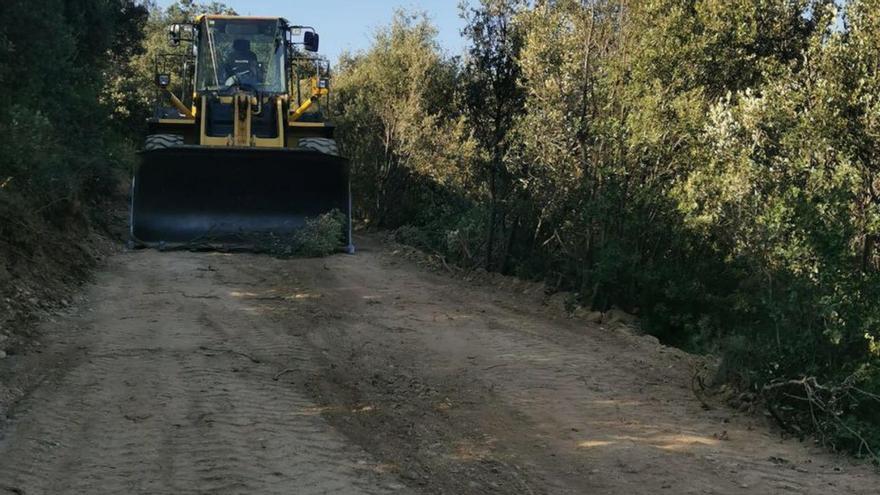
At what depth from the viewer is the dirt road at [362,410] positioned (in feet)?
15.7

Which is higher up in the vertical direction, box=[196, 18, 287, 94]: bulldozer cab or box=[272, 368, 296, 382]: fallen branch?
box=[196, 18, 287, 94]: bulldozer cab

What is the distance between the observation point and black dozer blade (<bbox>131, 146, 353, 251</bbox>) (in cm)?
1356

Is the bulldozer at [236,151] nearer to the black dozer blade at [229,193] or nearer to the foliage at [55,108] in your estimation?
the black dozer blade at [229,193]

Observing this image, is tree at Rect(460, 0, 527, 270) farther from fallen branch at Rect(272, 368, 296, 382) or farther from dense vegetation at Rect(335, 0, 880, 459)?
fallen branch at Rect(272, 368, 296, 382)

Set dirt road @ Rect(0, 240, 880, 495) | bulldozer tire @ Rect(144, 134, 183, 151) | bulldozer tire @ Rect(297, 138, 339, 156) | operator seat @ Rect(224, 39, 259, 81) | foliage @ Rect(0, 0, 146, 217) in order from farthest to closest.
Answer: operator seat @ Rect(224, 39, 259, 81) → bulldozer tire @ Rect(297, 138, 339, 156) → bulldozer tire @ Rect(144, 134, 183, 151) → foliage @ Rect(0, 0, 146, 217) → dirt road @ Rect(0, 240, 880, 495)

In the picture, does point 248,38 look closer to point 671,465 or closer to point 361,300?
point 361,300

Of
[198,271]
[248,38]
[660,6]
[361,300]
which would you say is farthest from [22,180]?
[660,6]

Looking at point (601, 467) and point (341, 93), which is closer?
point (601, 467)

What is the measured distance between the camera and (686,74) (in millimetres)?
10414

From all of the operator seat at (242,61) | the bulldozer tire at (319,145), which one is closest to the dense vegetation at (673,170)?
the bulldozer tire at (319,145)

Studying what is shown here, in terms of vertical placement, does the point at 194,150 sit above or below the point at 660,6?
below

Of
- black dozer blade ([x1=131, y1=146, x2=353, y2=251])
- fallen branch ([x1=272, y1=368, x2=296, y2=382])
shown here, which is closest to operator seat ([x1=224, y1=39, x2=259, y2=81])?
black dozer blade ([x1=131, y1=146, x2=353, y2=251])

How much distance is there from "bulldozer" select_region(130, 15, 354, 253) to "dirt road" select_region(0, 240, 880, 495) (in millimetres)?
4120

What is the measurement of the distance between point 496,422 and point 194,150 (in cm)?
910
